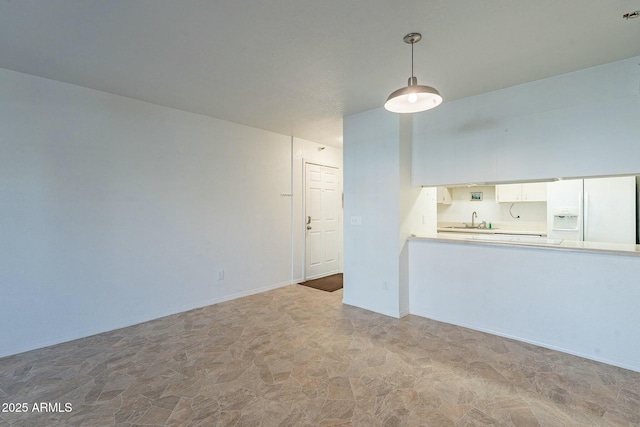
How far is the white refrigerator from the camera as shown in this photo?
370cm

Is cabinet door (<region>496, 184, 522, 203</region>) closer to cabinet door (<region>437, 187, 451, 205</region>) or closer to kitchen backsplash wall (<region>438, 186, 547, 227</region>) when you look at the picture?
kitchen backsplash wall (<region>438, 186, 547, 227</region>)

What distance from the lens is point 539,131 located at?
2965mm

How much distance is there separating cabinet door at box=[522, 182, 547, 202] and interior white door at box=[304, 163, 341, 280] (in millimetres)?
3304

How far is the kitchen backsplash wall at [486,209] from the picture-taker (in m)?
5.18

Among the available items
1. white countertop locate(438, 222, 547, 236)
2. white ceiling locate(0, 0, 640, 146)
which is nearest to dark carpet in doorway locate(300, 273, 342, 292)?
white countertop locate(438, 222, 547, 236)

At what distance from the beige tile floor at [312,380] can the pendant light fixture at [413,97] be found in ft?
7.06

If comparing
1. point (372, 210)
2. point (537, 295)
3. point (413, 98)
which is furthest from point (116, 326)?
point (537, 295)

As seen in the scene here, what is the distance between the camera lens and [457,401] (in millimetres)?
2068

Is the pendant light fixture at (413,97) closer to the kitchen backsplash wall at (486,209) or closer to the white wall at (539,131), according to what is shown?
the white wall at (539,131)

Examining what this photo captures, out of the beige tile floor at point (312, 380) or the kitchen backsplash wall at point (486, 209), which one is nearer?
the beige tile floor at point (312, 380)

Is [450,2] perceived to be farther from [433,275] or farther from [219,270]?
[219,270]

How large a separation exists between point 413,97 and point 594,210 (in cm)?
362

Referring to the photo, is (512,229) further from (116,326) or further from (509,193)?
(116,326)

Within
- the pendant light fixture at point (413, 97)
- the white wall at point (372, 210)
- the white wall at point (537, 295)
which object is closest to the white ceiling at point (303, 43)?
the pendant light fixture at point (413, 97)
